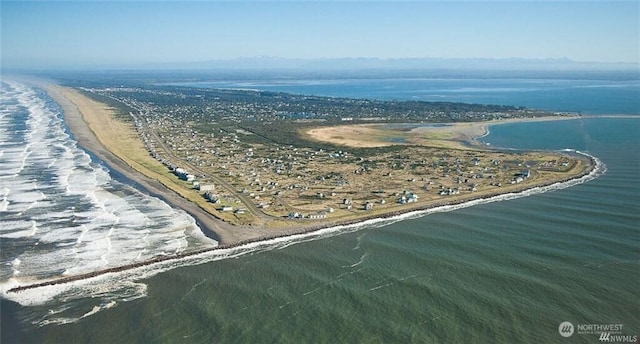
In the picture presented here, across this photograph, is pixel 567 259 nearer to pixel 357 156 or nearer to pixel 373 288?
pixel 373 288

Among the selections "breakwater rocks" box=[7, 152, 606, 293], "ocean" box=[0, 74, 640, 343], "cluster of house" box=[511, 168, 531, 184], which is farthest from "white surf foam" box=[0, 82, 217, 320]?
"cluster of house" box=[511, 168, 531, 184]

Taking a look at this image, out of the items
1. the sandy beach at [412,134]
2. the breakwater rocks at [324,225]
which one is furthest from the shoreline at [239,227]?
the sandy beach at [412,134]

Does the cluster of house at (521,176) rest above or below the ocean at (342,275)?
above

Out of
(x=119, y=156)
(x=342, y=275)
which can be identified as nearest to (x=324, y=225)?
(x=342, y=275)

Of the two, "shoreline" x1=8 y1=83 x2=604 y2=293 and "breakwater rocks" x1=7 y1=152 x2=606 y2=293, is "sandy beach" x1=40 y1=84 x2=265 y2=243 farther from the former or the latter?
"breakwater rocks" x1=7 y1=152 x2=606 y2=293

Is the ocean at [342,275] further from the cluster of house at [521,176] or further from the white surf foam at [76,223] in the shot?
the cluster of house at [521,176]

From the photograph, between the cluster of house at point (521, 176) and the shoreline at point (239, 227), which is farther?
the cluster of house at point (521, 176)

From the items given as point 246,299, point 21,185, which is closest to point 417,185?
point 246,299

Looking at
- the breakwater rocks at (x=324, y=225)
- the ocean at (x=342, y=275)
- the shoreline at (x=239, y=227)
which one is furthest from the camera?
the shoreline at (x=239, y=227)
